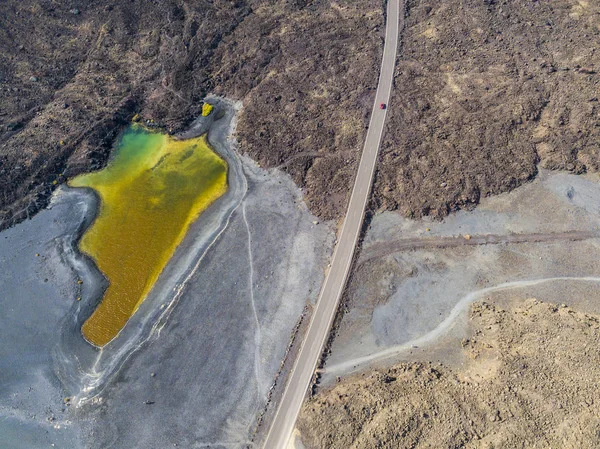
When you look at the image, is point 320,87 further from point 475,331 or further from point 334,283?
point 475,331

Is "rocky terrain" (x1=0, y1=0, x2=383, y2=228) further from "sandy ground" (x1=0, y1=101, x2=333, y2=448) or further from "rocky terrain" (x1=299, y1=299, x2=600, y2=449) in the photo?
"rocky terrain" (x1=299, y1=299, x2=600, y2=449)

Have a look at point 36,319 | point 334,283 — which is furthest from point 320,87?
point 36,319

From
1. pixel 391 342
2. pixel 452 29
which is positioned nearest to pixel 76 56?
pixel 452 29

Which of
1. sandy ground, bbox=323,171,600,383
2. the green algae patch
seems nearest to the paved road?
sandy ground, bbox=323,171,600,383

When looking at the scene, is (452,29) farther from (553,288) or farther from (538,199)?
(553,288)

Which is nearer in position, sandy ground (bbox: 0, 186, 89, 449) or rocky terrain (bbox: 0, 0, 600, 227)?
sandy ground (bbox: 0, 186, 89, 449)

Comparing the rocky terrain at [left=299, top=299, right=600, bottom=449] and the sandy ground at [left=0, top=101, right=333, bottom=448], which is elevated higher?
the sandy ground at [left=0, top=101, right=333, bottom=448]
